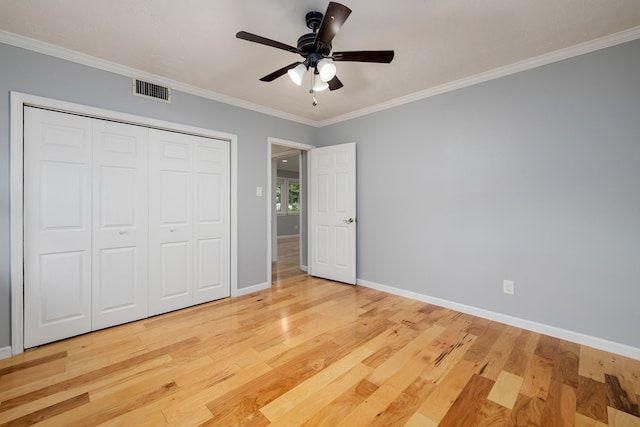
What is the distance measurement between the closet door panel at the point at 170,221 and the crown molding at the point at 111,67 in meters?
0.54

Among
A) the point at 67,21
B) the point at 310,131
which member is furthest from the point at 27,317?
the point at 310,131

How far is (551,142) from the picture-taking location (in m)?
2.54

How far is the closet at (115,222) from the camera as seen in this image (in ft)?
7.75

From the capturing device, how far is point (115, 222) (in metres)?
2.73

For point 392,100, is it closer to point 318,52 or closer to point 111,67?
point 318,52

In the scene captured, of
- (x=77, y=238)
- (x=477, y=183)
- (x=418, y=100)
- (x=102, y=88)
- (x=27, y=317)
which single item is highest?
(x=418, y=100)

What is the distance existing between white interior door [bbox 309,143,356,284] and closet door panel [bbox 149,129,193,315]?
6.27ft

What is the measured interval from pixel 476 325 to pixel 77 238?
12.8 feet

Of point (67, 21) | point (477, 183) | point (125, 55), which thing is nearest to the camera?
point (67, 21)

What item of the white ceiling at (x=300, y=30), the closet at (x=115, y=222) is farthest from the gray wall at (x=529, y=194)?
the closet at (x=115, y=222)

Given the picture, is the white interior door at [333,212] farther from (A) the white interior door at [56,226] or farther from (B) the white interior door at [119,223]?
(A) the white interior door at [56,226]

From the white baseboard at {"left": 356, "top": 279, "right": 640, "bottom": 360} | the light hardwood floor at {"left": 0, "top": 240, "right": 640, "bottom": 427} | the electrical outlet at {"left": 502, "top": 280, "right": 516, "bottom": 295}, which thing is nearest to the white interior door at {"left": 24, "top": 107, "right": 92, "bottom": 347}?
the light hardwood floor at {"left": 0, "top": 240, "right": 640, "bottom": 427}

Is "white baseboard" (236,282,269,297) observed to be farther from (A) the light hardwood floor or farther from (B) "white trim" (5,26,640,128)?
(B) "white trim" (5,26,640,128)

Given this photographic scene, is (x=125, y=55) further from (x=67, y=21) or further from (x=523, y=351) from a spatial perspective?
(x=523, y=351)
